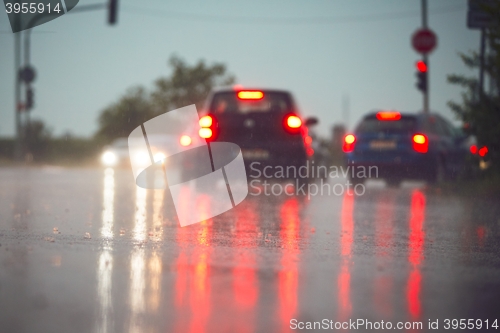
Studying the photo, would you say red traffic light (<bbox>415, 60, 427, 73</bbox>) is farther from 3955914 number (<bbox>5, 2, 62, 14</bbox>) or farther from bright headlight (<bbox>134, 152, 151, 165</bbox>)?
3955914 number (<bbox>5, 2, 62, 14</bbox>)

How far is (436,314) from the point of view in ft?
17.3

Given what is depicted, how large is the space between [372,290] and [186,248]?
8.15ft

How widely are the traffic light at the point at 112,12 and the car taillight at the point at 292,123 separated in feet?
38.4

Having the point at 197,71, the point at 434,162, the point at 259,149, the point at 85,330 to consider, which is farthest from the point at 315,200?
the point at 197,71

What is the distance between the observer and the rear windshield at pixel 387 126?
61.4ft

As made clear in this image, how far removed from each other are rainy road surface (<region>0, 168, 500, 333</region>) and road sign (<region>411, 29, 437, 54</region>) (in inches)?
589

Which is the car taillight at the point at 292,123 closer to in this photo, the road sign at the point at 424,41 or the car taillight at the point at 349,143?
the car taillight at the point at 349,143

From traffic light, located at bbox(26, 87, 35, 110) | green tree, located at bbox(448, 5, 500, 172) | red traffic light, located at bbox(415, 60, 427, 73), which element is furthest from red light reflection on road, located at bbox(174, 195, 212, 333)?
traffic light, located at bbox(26, 87, 35, 110)

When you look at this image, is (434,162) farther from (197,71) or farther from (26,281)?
(197,71)

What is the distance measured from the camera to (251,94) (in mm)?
15117

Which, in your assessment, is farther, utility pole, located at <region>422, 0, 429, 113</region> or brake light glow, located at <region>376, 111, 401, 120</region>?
utility pole, located at <region>422, 0, 429, 113</region>

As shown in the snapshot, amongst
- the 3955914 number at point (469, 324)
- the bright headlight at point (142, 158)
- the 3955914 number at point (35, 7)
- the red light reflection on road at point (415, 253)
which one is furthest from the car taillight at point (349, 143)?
the 3955914 number at point (469, 324)

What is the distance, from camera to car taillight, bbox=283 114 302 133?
1516cm

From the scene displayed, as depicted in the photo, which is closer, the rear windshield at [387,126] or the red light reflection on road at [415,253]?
the red light reflection on road at [415,253]
